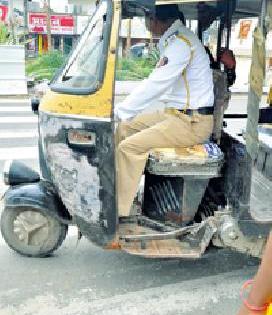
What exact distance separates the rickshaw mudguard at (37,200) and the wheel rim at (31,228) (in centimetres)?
10

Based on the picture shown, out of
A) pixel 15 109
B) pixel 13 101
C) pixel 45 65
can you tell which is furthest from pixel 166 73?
pixel 45 65

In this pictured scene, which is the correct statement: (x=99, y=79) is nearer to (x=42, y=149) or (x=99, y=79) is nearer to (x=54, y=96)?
(x=54, y=96)

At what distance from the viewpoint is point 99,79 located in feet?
12.2

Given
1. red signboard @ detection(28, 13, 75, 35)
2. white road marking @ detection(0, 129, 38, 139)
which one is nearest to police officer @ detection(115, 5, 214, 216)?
white road marking @ detection(0, 129, 38, 139)

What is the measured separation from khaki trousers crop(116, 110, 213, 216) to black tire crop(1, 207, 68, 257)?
59 cm

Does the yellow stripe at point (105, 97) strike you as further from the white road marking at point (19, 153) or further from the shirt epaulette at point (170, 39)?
the white road marking at point (19, 153)

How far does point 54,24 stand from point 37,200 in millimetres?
30016

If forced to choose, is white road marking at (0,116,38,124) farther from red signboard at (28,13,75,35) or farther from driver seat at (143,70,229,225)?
red signboard at (28,13,75,35)

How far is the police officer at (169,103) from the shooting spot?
392 cm

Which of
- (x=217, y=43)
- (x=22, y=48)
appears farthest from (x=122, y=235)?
(x=22, y=48)

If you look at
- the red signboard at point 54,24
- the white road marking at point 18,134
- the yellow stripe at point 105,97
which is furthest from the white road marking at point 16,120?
the red signboard at point 54,24

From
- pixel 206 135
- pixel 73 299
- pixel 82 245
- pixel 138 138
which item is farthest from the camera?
pixel 82 245

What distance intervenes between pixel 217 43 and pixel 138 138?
1.72m

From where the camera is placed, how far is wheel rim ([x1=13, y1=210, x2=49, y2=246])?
4.15 metres
